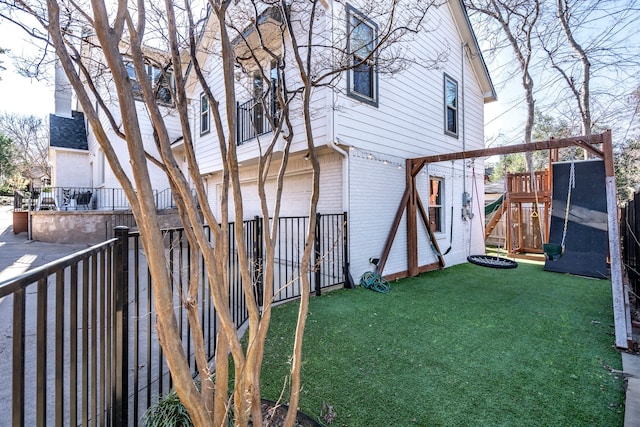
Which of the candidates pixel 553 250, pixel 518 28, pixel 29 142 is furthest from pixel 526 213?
pixel 29 142

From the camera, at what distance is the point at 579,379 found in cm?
274

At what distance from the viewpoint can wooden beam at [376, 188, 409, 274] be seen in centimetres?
620

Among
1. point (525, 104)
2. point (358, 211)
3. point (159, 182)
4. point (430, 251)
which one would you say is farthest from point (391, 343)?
point (525, 104)

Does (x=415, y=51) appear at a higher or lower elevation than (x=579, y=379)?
higher

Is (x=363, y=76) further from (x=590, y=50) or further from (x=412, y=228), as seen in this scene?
(x=590, y=50)

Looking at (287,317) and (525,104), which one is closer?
(287,317)

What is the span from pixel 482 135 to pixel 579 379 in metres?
8.43

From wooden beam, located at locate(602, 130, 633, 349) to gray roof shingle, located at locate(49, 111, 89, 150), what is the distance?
18.2 meters

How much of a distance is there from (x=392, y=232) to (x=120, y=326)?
542 cm

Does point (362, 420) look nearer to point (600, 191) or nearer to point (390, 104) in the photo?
point (390, 104)

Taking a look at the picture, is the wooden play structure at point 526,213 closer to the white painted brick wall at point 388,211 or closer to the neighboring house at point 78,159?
the white painted brick wall at point 388,211

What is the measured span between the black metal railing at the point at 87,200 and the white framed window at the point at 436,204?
878cm

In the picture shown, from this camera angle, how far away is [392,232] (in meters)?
6.46

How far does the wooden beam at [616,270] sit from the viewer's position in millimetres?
3328
